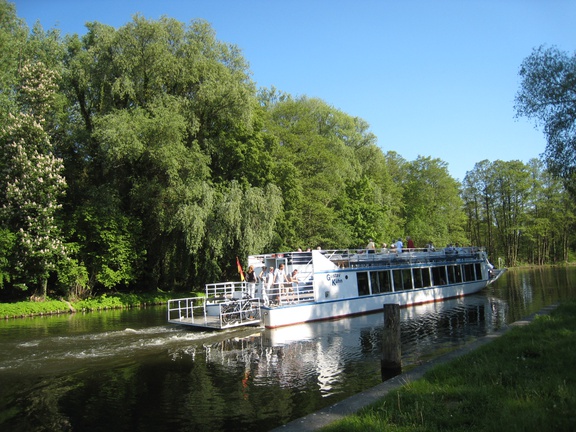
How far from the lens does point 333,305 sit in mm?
26578

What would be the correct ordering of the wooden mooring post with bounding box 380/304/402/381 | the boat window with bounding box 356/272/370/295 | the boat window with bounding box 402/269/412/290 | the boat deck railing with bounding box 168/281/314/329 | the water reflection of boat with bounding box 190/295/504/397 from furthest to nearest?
the boat window with bounding box 402/269/412/290, the boat window with bounding box 356/272/370/295, the boat deck railing with bounding box 168/281/314/329, the water reflection of boat with bounding box 190/295/504/397, the wooden mooring post with bounding box 380/304/402/381

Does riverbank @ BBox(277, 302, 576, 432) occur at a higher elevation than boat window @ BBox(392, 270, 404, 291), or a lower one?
lower

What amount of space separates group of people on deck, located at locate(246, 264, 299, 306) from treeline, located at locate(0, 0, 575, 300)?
10.7m

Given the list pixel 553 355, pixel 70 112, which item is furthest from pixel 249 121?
pixel 553 355

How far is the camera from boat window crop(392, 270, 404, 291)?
31.4 m

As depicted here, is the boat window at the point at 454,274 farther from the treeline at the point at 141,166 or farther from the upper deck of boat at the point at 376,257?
the treeline at the point at 141,166

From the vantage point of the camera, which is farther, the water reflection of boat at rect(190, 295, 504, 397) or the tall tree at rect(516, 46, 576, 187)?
the tall tree at rect(516, 46, 576, 187)

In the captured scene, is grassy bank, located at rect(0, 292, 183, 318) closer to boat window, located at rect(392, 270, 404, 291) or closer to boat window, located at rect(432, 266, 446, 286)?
boat window, located at rect(392, 270, 404, 291)

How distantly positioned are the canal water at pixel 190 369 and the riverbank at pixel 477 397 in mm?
2254

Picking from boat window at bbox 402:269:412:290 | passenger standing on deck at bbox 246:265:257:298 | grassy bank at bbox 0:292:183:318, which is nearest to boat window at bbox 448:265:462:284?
boat window at bbox 402:269:412:290

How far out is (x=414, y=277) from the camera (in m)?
33.1

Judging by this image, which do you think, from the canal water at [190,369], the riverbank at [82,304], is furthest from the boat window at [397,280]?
the riverbank at [82,304]

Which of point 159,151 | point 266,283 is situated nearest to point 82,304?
point 159,151

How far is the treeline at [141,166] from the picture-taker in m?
32.7
